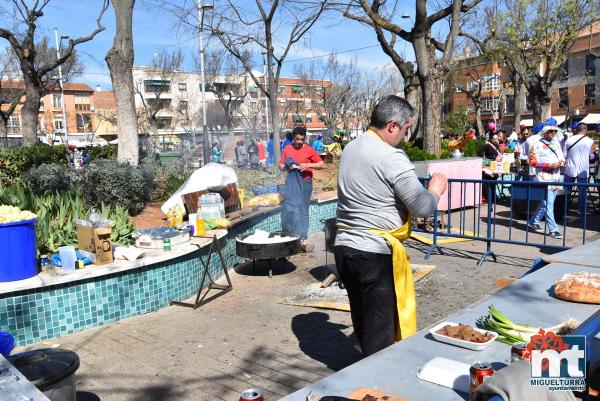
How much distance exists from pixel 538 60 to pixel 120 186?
93.6 feet

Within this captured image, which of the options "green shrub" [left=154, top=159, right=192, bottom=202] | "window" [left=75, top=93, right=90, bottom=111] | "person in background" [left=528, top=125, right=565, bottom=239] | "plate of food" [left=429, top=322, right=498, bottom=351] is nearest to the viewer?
"plate of food" [left=429, top=322, right=498, bottom=351]

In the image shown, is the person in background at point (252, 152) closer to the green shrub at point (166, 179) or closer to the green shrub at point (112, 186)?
the green shrub at point (166, 179)

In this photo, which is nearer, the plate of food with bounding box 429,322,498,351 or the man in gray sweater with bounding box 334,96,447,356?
the plate of food with bounding box 429,322,498,351

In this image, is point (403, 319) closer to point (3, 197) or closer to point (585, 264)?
point (585, 264)

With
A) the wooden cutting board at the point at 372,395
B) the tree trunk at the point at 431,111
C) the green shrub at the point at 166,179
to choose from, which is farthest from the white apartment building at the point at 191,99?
the wooden cutting board at the point at 372,395

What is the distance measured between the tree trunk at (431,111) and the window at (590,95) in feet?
163

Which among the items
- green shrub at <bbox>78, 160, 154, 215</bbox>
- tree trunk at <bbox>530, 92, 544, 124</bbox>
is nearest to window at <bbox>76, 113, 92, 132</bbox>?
tree trunk at <bbox>530, 92, 544, 124</bbox>

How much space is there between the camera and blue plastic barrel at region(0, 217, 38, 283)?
16.1 ft

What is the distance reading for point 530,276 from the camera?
12.6 ft

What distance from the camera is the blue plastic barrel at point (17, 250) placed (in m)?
4.89

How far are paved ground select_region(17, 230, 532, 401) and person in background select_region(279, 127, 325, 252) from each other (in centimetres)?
169

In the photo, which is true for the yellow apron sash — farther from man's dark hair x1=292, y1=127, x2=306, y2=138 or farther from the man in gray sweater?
man's dark hair x1=292, y1=127, x2=306, y2=138

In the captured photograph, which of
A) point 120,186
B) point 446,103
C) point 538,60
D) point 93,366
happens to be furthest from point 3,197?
point 446,103

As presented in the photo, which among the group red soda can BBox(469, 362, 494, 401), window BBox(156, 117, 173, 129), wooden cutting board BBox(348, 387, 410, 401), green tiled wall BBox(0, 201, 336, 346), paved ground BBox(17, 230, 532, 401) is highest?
window BBox(156, 117, 173, 129)
